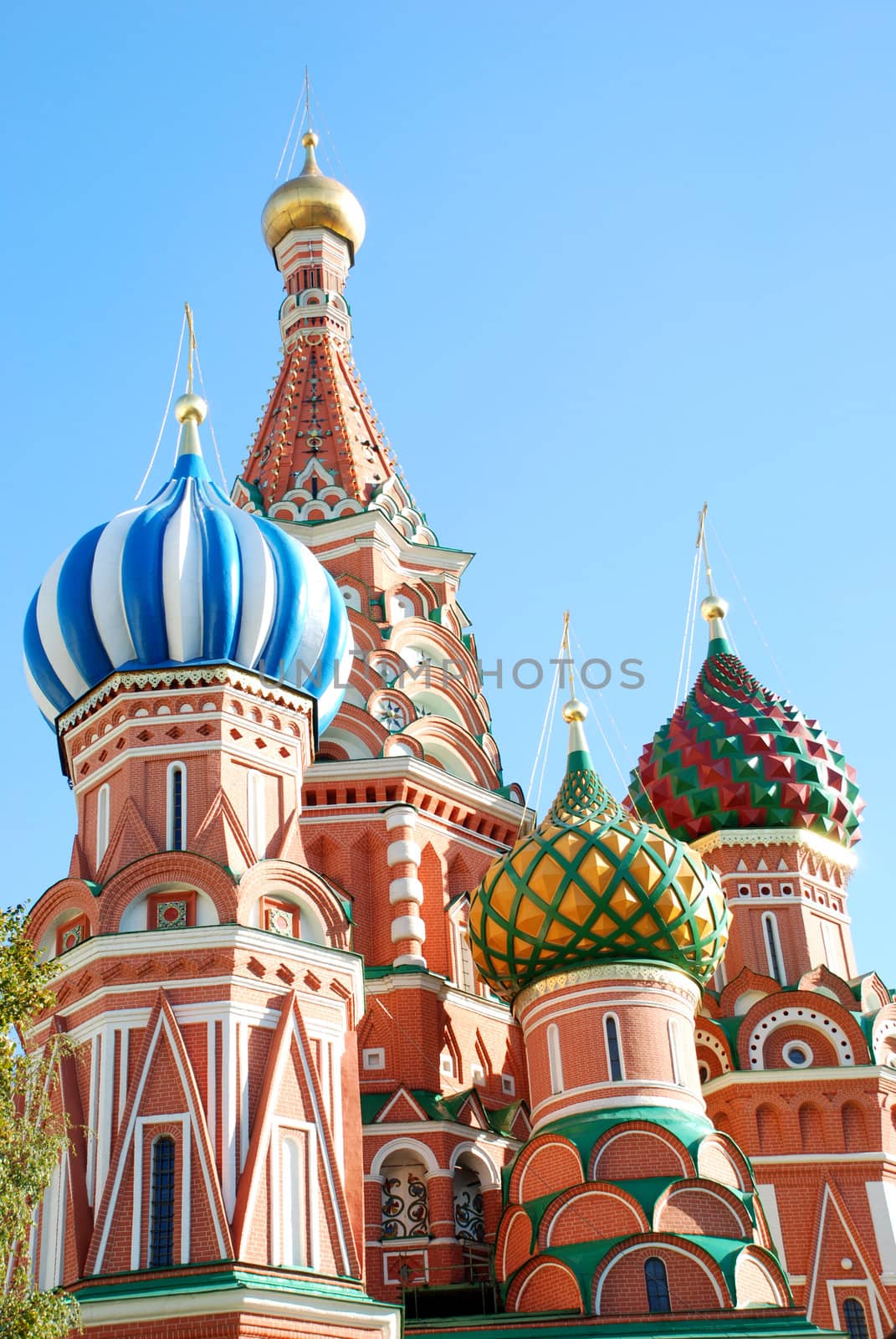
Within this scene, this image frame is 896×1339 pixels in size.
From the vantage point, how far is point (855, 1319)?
56.7ft

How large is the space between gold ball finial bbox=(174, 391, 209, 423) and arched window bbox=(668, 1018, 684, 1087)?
23.6ft

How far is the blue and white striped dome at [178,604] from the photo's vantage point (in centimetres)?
1538

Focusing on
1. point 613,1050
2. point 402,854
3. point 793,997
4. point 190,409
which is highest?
point 190,409

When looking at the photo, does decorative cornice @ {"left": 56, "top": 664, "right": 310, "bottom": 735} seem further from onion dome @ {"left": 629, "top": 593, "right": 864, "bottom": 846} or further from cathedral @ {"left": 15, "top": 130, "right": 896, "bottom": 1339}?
onion dome @ {"left": 629, "top": 593, "right": 864, "bottom": 846}

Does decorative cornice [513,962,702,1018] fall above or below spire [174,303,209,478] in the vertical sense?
below

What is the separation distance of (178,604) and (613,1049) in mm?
5346

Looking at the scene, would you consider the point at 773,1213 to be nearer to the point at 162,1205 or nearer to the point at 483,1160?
the point at 483,1160

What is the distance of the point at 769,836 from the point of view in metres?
20.1

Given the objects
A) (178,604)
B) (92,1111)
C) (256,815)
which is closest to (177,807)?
(256,815)

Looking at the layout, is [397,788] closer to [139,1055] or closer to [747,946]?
[747,946]

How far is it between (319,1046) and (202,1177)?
1.55 meters

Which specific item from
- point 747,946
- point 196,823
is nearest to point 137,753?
point 196,823

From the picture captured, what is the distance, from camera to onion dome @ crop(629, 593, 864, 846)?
20.2 m

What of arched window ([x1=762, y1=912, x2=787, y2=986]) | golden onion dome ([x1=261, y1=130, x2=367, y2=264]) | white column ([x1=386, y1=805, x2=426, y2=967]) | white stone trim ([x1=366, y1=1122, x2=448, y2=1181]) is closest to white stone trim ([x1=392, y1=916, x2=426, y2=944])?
white column ([x1=386, y1=805, x2=426, y2=967])
